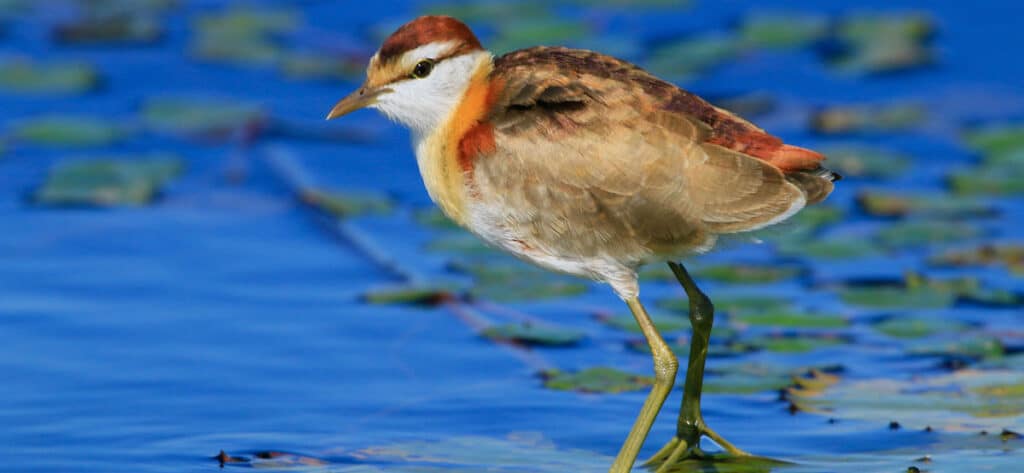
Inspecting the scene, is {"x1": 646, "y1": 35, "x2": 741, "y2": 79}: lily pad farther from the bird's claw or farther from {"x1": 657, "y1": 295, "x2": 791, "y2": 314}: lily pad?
the bird's claw

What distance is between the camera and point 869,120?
11320 mm

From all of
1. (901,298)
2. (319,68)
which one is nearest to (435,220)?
(901,298)

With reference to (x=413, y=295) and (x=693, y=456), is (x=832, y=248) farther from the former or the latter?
(x=693, y=456)

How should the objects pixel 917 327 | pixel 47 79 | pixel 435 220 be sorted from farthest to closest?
pixel 47 79, pixel 435 220, pixel 917 327

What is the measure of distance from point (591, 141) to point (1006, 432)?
2071mm

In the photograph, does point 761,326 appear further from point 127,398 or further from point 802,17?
point 802,17

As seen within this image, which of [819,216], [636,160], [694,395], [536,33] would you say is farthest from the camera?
[536,33]

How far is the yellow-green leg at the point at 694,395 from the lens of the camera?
22.6ft

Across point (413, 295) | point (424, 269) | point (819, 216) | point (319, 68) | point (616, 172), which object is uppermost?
point (319, 68)

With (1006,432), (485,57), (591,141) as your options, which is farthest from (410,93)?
(1006,432)

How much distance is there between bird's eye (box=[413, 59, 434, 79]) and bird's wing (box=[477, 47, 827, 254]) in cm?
36

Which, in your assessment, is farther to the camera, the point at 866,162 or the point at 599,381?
the point at 866,162

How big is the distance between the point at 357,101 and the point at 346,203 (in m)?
3.50

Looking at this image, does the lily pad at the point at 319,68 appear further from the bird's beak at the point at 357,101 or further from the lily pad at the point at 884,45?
the bird's beak at the point at 357,101
